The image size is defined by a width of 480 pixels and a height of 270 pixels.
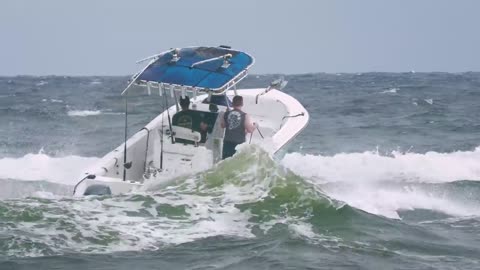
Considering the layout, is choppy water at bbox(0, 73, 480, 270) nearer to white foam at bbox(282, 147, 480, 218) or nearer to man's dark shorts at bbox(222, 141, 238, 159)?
white foam at bbox(282, 147, 480, 218)

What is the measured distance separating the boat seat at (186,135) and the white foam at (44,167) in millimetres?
3247

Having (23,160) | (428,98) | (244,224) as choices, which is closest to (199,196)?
(244,224)

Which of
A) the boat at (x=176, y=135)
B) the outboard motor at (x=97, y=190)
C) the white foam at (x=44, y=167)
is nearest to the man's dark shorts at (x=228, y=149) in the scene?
the boat at (x=176, y=135)

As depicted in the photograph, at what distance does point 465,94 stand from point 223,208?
28.3m

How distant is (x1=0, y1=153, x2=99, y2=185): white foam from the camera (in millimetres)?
15242

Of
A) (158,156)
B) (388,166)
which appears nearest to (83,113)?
(388,166)

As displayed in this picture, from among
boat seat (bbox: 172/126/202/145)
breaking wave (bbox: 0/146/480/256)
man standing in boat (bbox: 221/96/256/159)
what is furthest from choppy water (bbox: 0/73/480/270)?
boat seat (bbox: 172/126/202/145)

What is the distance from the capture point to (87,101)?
35031 millimetres

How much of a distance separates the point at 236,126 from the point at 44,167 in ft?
20.7

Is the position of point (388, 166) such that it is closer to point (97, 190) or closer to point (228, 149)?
point (228, 149)

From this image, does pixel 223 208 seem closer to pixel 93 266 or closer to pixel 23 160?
pixel 93 266

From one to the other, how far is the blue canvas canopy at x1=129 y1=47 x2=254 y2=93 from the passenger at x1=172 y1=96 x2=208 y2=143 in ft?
2.53

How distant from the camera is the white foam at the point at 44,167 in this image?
15242mm

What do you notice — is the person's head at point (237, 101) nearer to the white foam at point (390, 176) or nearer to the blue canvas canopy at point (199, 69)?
the blue canvas canopy at point (199, 69)
